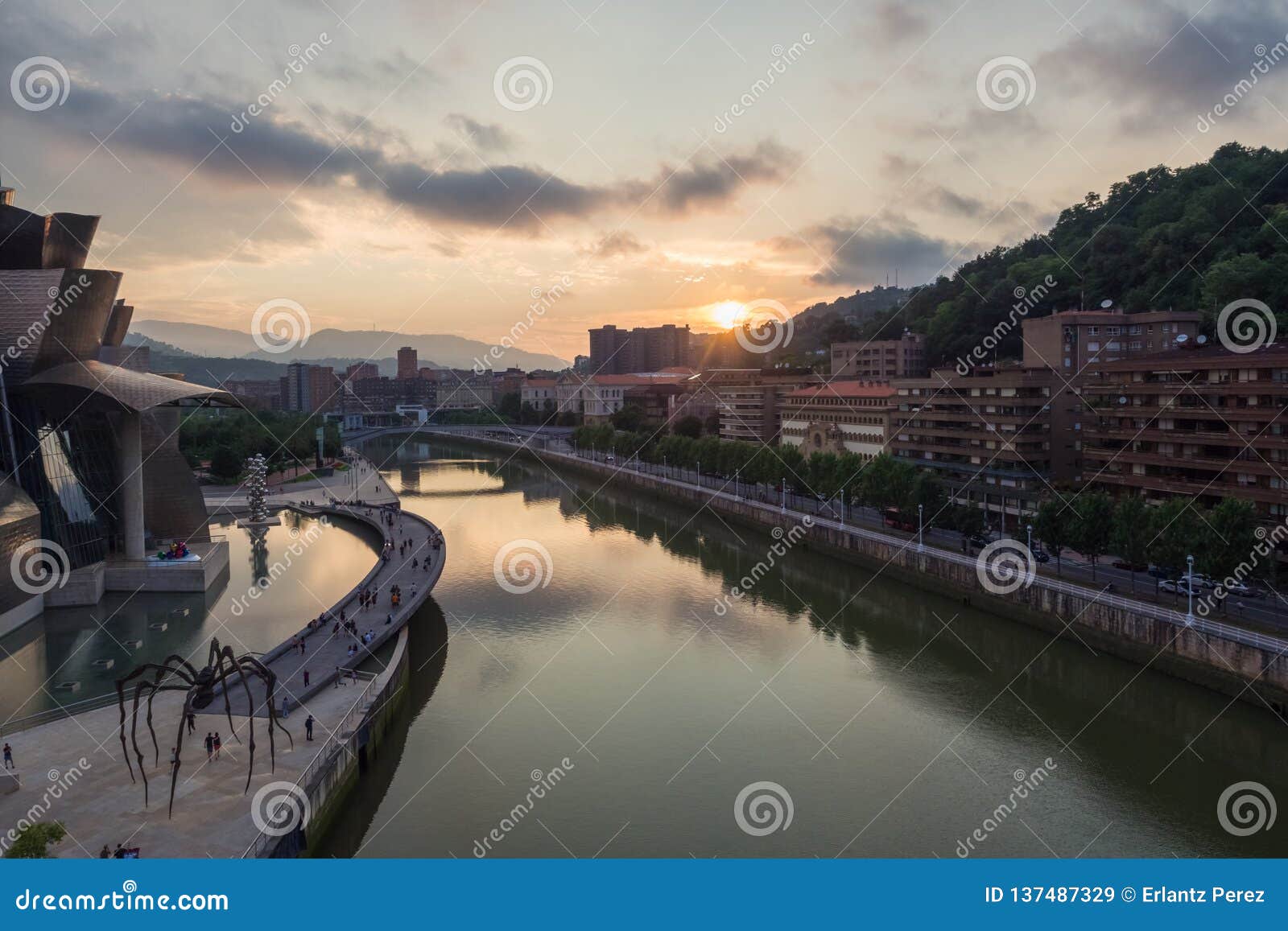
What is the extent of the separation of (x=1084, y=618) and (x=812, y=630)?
4.91 meters

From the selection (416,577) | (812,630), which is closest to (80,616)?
(416,577)

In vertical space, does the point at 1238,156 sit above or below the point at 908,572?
above

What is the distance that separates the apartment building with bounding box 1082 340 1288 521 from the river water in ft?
17.2

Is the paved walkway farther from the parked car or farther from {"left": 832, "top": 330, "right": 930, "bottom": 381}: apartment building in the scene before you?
{"left": 832, "top": 330, "right": 930, "bottom": 381}: apartment building

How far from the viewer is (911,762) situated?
37.7 feet

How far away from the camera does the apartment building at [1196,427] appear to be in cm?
1744

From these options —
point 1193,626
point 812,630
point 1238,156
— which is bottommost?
point 812,630

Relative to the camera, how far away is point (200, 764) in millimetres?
9898

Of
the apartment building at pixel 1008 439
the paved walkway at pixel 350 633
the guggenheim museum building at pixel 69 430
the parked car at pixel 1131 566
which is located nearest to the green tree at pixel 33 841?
the paved walkway at pixel 350 633

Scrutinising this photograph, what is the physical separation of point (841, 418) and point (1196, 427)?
1635 cm

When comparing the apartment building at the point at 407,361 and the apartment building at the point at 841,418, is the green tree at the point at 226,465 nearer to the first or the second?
the apartment building at the point at 841,418

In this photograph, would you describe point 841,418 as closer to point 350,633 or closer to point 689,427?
point 689,427

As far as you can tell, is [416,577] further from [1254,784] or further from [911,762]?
[1254,784]

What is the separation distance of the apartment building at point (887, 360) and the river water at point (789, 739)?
30493 millimetres
